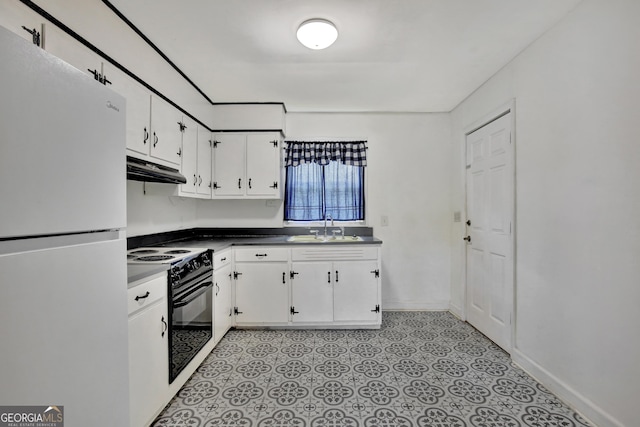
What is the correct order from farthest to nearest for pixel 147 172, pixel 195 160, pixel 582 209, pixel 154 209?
pixel 195 160 < pixel 154 209 < pixel 147 172 < pixel 582 209

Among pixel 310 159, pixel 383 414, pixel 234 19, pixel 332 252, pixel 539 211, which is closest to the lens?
pixel 383 414

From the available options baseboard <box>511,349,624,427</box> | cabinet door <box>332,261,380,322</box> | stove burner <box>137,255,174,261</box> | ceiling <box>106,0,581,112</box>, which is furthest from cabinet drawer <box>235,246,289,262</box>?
baseboard <box>511,349,624,427</box>

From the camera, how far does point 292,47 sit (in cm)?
218

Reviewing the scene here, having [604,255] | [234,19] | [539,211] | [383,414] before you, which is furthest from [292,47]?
[383,414]

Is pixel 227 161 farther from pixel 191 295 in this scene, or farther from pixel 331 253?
pixel 191 295

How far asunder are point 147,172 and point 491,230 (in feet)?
9.56

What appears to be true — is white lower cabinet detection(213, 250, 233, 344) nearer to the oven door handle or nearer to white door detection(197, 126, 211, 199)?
the oven door handle

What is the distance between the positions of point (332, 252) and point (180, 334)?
62.5 inches

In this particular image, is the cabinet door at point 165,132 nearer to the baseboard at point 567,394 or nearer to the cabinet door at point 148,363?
the cabinet door at point 148,363

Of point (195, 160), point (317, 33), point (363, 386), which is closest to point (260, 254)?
point (195, 160)

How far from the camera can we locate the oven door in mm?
1816

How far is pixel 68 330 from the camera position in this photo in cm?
79

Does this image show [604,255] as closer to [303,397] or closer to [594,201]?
[594,201]

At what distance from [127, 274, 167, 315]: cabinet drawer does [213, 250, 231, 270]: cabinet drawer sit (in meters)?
0.77
